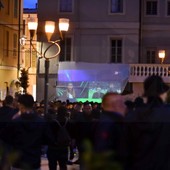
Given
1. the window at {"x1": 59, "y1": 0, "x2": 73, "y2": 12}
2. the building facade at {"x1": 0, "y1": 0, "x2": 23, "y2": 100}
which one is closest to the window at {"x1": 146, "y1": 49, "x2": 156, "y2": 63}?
the window at {"x1": 59, "y1": 0, "x2": 73, "y2": 12}

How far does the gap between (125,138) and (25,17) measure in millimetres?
62201

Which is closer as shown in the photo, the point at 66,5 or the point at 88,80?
the point at 88,80

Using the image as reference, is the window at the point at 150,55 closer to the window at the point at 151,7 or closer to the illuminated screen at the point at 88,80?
the window at the point at 151,7

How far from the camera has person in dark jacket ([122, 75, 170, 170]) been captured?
6.21 metres

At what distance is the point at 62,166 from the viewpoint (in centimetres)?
Answer: 1366

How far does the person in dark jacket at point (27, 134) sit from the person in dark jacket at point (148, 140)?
2.07 metres

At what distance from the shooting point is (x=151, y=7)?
43.7 metres

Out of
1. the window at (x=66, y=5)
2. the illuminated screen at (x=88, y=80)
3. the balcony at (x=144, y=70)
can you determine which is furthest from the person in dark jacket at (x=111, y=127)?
the window at (x=66, y=5)

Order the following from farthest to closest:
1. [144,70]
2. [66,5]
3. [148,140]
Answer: [66,5] < [144,70] < [148,140]

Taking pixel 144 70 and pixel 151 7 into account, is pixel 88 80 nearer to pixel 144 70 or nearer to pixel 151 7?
pixel 144 70

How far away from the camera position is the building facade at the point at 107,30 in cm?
4247

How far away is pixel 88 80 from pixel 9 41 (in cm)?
1254

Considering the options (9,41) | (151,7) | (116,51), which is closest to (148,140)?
(116,51)

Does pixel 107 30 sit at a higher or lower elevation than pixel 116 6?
lower
